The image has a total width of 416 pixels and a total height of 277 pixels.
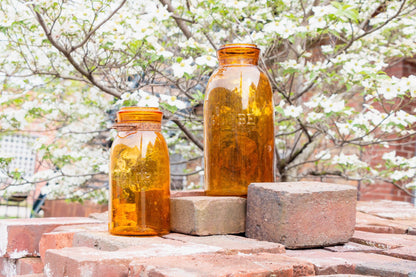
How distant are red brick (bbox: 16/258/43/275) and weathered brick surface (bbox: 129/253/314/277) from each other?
827 millimetres

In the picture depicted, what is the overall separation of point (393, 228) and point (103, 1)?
71.6 inches

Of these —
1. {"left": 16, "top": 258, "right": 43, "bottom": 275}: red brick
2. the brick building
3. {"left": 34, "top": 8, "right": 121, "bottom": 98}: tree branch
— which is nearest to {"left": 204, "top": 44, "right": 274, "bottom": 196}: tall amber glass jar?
{"left": 16, "top": 258, "right": 43, "bottom": 275}: red brick

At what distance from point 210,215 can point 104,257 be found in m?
0.47

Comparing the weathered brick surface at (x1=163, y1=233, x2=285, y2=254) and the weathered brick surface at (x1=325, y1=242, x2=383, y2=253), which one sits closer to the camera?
the weathered brick surface at (x1=163, y1=233, x2=285, y2=254)

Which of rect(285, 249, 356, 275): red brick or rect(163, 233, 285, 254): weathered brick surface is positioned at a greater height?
rect(163, 233, 285, 254): weathered brick surface

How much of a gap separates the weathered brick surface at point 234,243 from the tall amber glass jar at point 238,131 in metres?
0.19

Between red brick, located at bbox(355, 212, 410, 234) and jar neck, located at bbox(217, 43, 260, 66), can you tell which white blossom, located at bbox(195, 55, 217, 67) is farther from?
red brick, located at bbox(355, 212, 410, 234)

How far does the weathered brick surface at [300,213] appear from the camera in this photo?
5.03ft

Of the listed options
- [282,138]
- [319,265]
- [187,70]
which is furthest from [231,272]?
[282,138]

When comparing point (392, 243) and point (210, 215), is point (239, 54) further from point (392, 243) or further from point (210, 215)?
point (392, 243)

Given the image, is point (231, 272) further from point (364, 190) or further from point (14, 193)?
point (364, 190)

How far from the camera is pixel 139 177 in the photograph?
5.30 ft

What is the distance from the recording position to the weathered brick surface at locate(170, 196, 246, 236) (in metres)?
1.61

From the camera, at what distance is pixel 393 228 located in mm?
2102
